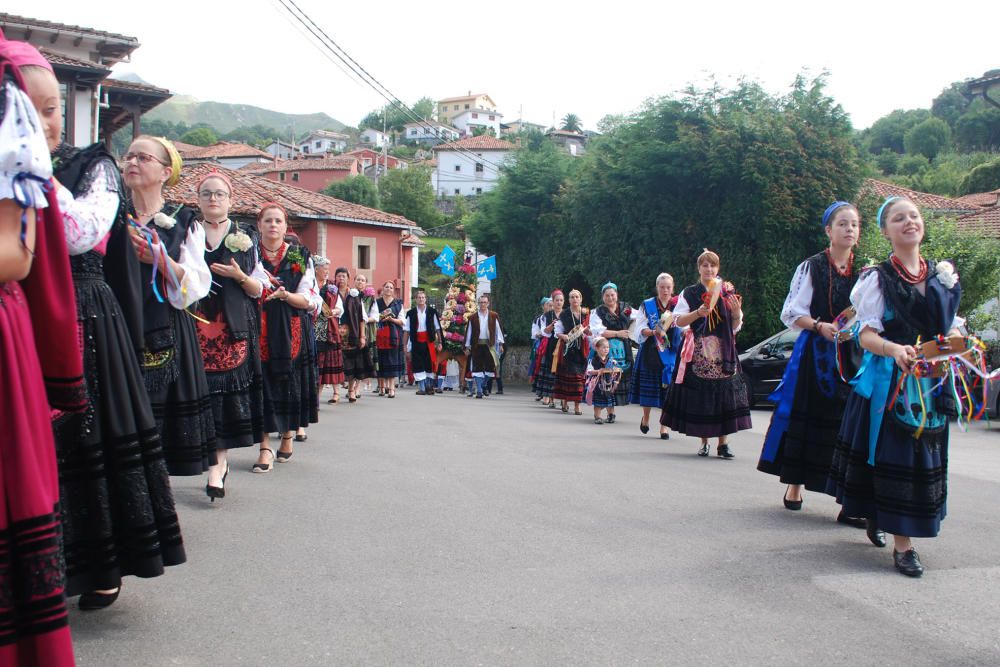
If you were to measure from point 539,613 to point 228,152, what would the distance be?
124 meters

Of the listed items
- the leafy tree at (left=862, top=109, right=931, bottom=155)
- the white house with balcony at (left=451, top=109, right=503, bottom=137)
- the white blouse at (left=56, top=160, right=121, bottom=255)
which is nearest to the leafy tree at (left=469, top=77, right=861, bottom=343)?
the white blouse at (left=56, top=160, right=121, bottom=255)

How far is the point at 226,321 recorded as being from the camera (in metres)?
6.14

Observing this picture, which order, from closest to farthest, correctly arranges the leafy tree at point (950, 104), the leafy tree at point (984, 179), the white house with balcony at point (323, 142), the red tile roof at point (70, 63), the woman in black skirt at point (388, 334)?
1. the woman in black skirt at point (388, 334)
2. the red tile roof at point (70, 63)
3. the leafy tree at point (984, 179)
4. the leafy tree at point (950, 104)
5. the white house with balcony at point (323, 142)

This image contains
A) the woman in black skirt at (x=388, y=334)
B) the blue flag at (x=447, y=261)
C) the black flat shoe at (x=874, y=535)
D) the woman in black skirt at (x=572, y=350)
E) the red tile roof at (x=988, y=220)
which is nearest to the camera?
the black flat shoe at (x=874, y=535)

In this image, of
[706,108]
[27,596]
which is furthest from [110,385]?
[706,108]

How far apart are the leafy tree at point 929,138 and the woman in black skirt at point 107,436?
82407 mm

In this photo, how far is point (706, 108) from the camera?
20.6 metres

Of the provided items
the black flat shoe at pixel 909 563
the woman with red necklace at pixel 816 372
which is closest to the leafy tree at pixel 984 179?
the woman with red necklace at pixel 816 372

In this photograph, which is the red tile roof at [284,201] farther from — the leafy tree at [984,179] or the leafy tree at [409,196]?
the leafy tree at [409,196]

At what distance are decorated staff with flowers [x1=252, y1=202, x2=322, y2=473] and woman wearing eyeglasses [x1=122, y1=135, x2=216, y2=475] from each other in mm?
2190

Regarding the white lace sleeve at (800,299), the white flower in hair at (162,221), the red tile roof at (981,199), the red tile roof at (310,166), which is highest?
A: the red tile roof at (310,166)

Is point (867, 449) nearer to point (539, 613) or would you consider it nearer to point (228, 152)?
point (539, 613)

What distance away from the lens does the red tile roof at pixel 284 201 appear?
113 ft

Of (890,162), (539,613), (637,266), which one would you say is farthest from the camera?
(890,162)
